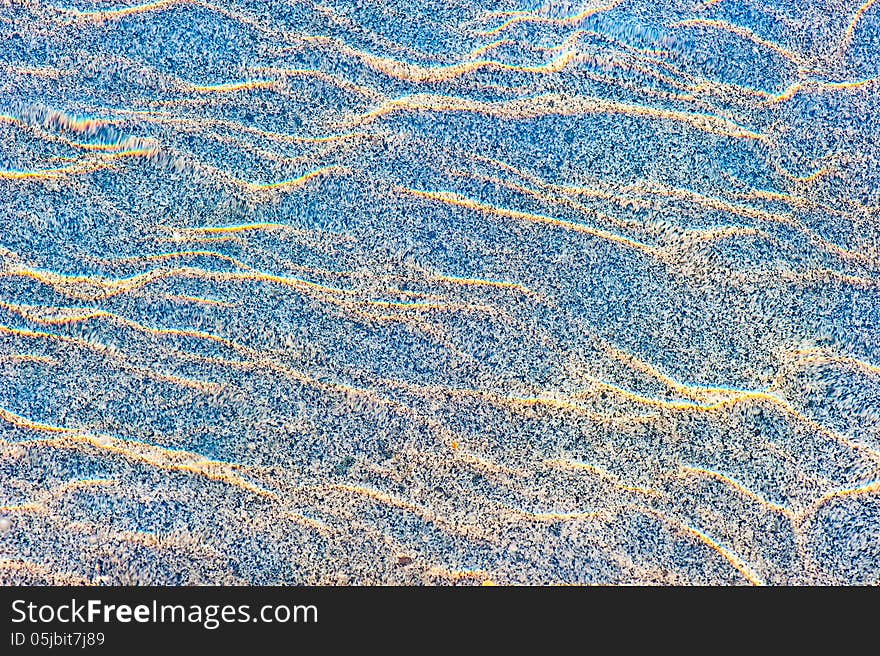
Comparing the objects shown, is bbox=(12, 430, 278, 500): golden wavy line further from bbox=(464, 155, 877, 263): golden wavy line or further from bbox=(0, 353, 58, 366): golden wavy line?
bbox=(464, 155, 877, 263): golden wavy line

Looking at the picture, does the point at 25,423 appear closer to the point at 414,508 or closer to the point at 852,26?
the point at 414,508

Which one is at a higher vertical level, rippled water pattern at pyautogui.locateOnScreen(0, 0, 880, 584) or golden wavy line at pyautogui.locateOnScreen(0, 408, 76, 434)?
rippled water pattern at pyautogui.locateOnScreen(0, 0, 880, 584)

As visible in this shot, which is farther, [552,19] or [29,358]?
[552,19]

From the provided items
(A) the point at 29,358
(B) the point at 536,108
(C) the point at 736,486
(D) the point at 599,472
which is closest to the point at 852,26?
(B) the point at 536,108

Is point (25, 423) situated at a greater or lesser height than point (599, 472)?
lesser

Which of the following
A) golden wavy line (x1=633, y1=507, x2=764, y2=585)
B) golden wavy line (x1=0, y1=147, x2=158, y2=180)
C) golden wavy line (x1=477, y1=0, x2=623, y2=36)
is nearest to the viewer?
golden wavy line (x1=633, y1=507, x2=764, y2=585)

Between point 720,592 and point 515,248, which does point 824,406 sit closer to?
point 720,592

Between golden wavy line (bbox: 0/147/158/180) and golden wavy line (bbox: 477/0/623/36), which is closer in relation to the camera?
golden wavy line (bbox: 0/147/158/180)

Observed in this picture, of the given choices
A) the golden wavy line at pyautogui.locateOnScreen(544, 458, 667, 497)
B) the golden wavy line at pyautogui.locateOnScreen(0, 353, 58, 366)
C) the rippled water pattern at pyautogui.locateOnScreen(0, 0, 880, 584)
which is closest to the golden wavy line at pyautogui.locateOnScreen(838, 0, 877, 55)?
the rippled water pattern at pyautogui.locateOnScreen(0, 0, 880, 584)
